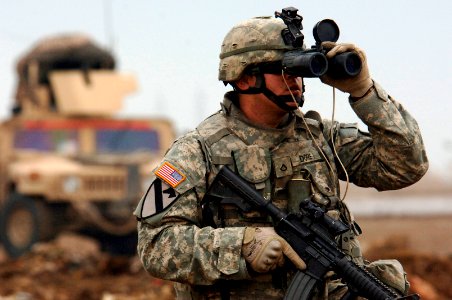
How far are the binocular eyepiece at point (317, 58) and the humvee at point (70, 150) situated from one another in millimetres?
8484

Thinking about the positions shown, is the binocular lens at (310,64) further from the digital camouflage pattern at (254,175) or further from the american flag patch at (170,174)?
the american flag patch at (170,174)

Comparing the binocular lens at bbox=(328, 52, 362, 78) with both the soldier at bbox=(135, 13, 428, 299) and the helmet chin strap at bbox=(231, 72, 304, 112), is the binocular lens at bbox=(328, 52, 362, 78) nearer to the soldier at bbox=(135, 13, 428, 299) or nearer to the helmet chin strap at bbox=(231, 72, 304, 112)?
the soldier at bbox=(135, 13, 428, 299)

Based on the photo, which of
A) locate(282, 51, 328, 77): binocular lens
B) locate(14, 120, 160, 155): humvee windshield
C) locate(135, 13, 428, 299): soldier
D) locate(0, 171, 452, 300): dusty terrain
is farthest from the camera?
locate(14, 120, 160, 155): humvee windshield

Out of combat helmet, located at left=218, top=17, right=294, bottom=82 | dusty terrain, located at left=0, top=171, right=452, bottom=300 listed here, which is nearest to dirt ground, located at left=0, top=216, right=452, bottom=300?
dusty terrain, located at left=0, top=171, right=452, bottom=300

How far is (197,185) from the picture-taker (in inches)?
134

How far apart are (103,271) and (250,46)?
7.14m

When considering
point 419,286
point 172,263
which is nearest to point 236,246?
point 172,263

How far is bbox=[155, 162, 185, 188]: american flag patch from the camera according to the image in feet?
11.1

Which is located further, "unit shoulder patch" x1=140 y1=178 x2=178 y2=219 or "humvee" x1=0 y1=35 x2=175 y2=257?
"humvee" x1=0 y1=35 x2=175 y2=257

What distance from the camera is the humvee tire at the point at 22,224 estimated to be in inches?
464

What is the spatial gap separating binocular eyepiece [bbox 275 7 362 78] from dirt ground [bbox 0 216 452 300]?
182 inches

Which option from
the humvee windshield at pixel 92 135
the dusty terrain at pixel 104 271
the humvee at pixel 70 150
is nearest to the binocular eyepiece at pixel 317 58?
the dusty terrain at pixel 104 271

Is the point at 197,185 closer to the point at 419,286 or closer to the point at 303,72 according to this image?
the point at 303,72

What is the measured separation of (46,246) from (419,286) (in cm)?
500
